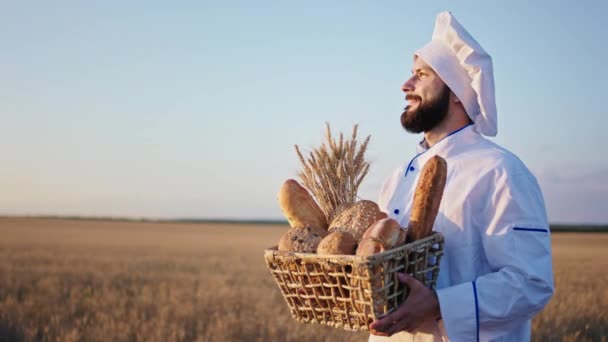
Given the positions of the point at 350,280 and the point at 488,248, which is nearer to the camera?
the point at 350,280

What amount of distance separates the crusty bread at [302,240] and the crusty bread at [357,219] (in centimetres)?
9

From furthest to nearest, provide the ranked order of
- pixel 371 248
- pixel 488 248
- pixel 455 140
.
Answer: pixel 455 140 → pixel 488 248 → pixel 371 248

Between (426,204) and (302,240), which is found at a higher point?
(426,204)

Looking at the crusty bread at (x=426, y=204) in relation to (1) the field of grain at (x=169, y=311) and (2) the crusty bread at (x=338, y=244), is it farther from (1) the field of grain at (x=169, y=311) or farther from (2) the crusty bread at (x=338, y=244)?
(1) the field of grain at (x=169, y=311)

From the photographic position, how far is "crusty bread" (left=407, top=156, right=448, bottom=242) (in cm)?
243

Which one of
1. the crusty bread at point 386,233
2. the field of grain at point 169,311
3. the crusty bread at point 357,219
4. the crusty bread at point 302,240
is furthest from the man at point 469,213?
the field of grain at point 169,311

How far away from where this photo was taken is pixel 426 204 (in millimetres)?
2426

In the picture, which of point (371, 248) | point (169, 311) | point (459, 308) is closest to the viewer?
point (371, 248)

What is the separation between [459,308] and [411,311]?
240 mm

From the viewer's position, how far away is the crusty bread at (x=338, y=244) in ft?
7.52

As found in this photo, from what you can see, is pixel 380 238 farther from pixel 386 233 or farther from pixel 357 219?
pixel 357 219

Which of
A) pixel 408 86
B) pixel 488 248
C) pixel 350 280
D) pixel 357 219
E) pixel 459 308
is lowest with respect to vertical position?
Result: pixel 459 308

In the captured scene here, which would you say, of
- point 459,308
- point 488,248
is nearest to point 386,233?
point 459,308

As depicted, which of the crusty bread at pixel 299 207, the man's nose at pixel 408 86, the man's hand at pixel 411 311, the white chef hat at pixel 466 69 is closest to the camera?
the man's hand at pixel 411 311
